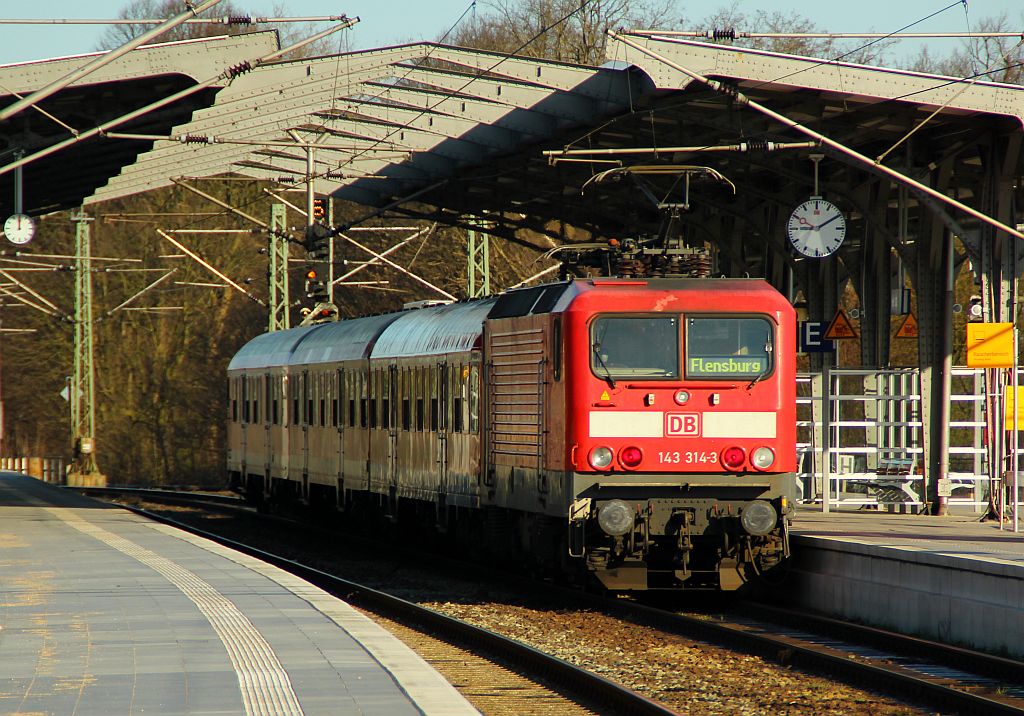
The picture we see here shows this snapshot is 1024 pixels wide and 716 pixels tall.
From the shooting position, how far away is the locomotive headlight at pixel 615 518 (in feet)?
51.0

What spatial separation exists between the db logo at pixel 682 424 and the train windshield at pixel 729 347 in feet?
1.43

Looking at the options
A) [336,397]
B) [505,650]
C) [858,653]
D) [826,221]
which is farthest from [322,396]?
[858,653]

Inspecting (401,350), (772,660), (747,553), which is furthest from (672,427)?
(401,350)

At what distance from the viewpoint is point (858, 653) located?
13703mm

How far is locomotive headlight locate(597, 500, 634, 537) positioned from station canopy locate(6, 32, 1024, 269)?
3782 mm

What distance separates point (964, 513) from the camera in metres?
23.2

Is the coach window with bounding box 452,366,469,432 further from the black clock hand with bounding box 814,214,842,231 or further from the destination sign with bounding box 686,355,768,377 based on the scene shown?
the black clock hand with bounding box 814,214,842,231

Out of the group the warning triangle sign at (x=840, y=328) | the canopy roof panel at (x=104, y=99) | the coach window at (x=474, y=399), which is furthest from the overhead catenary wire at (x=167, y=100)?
the warning triangle sign at (x=840, y=328)

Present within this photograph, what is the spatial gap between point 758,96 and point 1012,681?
12313mm

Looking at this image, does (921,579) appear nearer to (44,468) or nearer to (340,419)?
(340,419)

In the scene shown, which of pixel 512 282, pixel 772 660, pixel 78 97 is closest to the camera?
pixel 772 660

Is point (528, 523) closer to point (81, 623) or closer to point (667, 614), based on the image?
point (667, 614)

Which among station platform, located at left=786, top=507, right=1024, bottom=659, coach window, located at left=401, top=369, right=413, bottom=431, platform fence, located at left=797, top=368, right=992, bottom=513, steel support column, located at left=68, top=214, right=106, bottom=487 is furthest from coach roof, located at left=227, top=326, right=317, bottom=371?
station platform, located at left=786, top=507, right=1024, bottom=659

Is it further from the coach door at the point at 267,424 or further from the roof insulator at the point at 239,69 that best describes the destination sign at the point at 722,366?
the coach door at the point at 267,424
